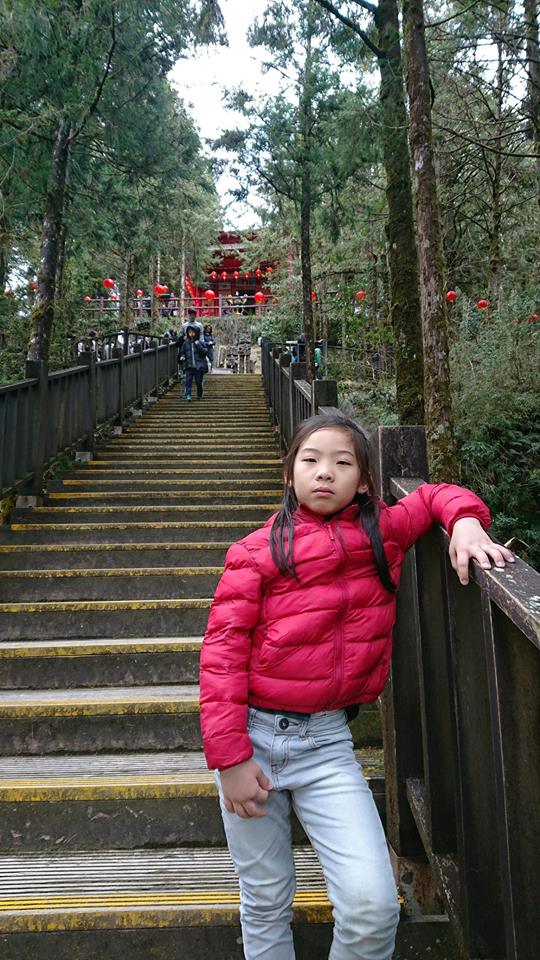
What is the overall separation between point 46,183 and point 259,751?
786cm

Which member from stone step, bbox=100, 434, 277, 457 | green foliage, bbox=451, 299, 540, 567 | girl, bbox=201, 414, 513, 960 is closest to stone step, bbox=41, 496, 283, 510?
stone step, bbox=100, 434, 277, 457

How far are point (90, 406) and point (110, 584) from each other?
11.3ft

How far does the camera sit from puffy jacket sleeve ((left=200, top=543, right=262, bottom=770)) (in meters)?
1.38

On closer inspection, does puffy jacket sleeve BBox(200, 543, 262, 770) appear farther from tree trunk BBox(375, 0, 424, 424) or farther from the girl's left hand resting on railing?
tree trunk BBox(375, 0, 424, 424)

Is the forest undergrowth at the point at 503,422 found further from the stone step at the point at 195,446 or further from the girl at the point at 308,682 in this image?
the girl at the point at 308,682

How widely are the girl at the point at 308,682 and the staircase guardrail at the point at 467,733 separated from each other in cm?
15

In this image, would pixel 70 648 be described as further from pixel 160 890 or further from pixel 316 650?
pixel 316 650

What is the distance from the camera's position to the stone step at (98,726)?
9.55ft

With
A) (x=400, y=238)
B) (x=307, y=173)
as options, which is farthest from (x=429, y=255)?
(x=307, y=173)

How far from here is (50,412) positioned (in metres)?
5.88

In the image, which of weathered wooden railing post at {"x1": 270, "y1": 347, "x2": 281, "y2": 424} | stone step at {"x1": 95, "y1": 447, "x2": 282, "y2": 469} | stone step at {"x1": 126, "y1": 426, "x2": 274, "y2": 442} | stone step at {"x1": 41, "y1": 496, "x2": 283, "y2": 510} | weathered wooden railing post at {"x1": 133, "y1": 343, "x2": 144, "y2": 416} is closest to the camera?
stone step at {"x1": 41, "y1": 496, "x2": 283, "y2": 510}

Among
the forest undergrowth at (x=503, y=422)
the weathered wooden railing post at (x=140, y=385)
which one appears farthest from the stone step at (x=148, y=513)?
the weathered wooden railing post at (x=140, y=385)

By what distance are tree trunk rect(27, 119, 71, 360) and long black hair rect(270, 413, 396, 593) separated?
22.2ft

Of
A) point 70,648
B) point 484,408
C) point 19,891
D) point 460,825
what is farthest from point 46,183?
point 460,825
